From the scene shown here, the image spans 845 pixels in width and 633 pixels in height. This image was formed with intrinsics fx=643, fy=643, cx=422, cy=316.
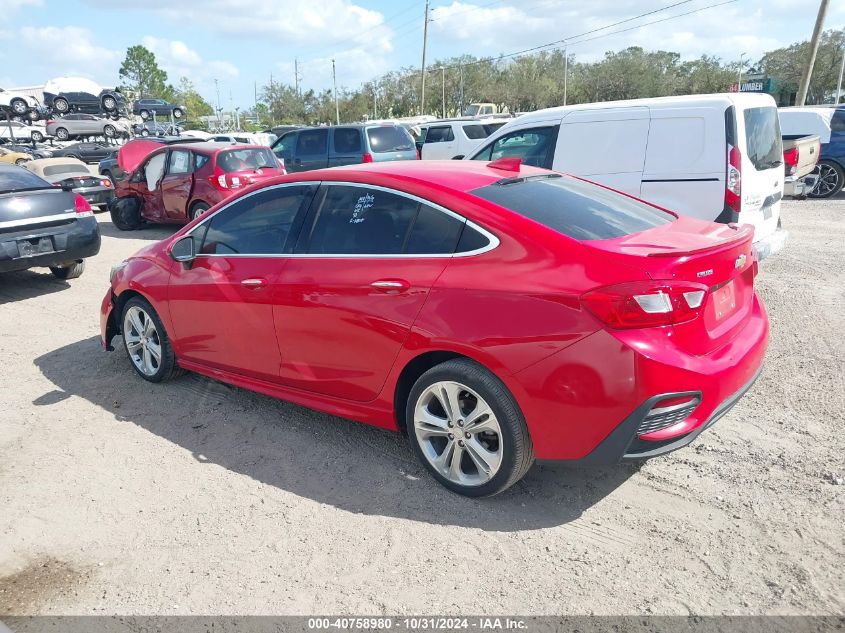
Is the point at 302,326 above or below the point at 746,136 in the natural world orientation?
below

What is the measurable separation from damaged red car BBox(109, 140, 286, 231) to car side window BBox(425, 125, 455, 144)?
741cm

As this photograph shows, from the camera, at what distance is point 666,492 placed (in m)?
3.28

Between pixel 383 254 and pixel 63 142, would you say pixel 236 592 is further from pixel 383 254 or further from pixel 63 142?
pixel 63 142

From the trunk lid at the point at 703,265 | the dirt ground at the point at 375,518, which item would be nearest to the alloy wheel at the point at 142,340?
the dirt ground at the point at 375,518

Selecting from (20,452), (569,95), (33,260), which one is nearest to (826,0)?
(33,260)

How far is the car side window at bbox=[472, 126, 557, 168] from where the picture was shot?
747 cm

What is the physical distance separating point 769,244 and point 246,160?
8.32 m

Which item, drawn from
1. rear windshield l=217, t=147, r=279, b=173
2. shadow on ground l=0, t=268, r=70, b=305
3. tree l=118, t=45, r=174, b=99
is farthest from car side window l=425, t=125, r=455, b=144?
tree l=118, t=45, r=174, b=99

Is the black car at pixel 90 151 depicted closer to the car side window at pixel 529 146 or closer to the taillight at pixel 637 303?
the car side window at pixel 529 146

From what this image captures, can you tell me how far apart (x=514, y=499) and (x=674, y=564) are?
83cm

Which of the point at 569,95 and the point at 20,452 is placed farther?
the point at 569,95

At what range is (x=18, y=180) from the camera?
309 inches

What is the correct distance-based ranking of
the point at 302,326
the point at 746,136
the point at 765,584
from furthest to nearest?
the point at 746,136, the point at 302,326, the point at 765,584

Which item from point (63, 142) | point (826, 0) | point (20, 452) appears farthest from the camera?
point (63, 142)
